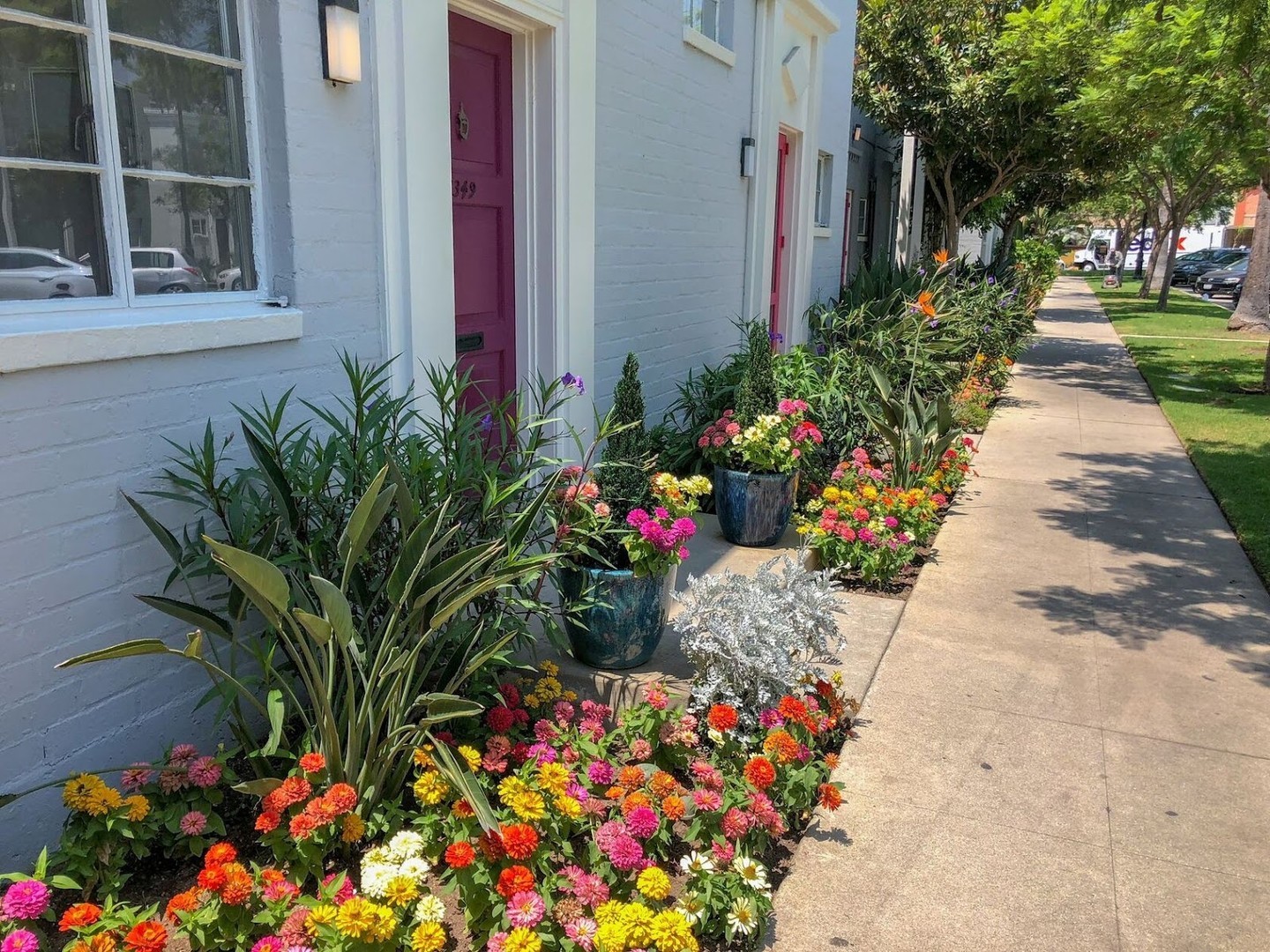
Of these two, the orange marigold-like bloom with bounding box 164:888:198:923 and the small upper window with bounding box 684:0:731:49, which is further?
the small upper window with bounding box 684:0:731:49

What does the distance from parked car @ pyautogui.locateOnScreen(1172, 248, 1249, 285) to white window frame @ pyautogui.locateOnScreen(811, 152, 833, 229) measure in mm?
35074

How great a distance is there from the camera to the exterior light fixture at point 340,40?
3.21 m

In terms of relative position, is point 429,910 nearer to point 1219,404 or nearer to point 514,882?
point 514,882

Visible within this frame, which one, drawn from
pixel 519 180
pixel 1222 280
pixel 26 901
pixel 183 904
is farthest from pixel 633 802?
pixel 1222 280

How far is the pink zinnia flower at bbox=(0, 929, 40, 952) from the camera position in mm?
1940

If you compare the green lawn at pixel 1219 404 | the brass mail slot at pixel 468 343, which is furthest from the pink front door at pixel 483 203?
the green lawn at pixel 1219 404

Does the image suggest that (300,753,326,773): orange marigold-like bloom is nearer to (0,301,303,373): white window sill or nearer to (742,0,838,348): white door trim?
(0,301,303,373): white window sill

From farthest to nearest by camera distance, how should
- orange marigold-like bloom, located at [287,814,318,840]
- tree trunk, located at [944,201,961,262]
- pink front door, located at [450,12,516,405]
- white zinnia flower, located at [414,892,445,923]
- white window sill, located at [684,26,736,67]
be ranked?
tree trunk, located at [944,201,961,262] → white window sill, located at [684,26,736,67] → pink front door, located at [450,12,516,405] → orange marigold-like bloom, located at [287,814,318,840] → white zinnia flower, located at [414,892,445,923]

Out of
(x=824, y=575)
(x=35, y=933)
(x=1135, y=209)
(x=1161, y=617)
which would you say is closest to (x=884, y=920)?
(x=824, y=575)

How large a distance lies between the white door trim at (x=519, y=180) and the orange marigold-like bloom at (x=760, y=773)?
1945 millimetres

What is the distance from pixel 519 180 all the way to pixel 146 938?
152 inches

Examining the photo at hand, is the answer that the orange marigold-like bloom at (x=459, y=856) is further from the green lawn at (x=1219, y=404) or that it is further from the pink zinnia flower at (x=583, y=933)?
the green lawn at (x=1219, y=404)

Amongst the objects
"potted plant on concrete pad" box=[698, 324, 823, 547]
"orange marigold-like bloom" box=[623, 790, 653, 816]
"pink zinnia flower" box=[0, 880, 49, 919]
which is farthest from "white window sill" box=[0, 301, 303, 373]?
"potted plant on concrete pad" box=[698, 324, 823, 547]

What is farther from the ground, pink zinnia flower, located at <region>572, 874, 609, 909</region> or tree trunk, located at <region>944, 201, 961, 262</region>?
tree trunk, located at <region>944, 201, 961, 262</region>
